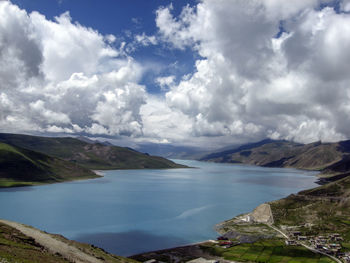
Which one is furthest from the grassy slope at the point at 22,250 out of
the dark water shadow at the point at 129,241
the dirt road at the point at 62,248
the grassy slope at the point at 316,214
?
the grassy slope at the point at 316,214

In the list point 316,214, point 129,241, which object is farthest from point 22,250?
point 316,214

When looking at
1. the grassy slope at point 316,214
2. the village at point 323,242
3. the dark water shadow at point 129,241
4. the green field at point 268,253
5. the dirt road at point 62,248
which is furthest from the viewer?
the grassy slope at point 316,214

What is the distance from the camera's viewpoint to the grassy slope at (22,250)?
47.6 meters

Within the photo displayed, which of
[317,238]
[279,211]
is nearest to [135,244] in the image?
[317,238]

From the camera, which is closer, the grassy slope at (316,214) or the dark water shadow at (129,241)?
the dark water shadow at (129,241)

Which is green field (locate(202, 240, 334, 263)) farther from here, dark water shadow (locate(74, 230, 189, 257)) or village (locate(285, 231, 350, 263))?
dark water shadow (locate(74, 230, 189, 257))

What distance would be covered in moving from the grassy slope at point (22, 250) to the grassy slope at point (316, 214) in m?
103

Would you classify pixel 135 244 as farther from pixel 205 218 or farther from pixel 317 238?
pixel 317 238

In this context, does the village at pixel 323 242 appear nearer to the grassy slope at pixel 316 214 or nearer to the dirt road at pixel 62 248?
the grassy slope at pixel 316 214

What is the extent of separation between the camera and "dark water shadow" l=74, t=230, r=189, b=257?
10239cm

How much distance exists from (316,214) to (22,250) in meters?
149

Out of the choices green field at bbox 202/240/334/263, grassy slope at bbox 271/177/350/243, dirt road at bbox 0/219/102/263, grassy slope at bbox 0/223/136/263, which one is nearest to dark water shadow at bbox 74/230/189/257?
green field at bbox 202/240/334/263

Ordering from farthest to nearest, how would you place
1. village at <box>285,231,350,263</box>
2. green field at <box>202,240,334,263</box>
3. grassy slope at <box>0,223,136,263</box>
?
1. village at <box>285,231,350,263</box>
2. green field at <box>202,240,334,263</box>
3. grassy slope at <box>0,223,136,263</box>

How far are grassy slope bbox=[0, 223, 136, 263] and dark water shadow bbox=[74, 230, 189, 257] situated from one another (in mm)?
29214
